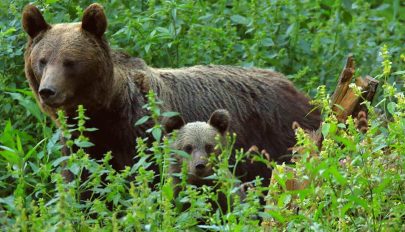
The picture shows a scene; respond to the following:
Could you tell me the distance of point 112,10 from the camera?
10797mm

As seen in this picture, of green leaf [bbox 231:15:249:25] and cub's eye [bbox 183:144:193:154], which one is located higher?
cub's eye [bbox 183:144:193:154]

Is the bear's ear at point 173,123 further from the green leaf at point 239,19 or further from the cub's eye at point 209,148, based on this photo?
the green leaf at point 239,19

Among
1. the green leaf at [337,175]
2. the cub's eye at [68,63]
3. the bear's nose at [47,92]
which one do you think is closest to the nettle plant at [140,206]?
the green leaf at [337,175]

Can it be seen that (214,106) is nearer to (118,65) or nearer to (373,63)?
(118,65)

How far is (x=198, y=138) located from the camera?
328 inches

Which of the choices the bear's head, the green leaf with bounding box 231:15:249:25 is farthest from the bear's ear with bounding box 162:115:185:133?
the green leaf with bounding box 231:15:249:25

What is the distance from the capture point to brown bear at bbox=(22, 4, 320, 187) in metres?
8.69

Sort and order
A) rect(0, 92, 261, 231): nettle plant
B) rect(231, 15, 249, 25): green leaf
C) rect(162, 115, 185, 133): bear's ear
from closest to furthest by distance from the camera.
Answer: rect(0, 92, 261, 231): nettle plant → rect(162, 115, 185, 133): bear's ear → rect(231, 15, 249, 25): green leaf

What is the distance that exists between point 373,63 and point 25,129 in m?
3.33

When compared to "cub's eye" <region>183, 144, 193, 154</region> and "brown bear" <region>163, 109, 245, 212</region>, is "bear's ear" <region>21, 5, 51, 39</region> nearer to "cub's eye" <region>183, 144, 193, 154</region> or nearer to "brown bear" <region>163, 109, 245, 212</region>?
"brown bear" <region>163, 109, 245, 212</region>

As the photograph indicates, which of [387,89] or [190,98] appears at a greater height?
[387,89]

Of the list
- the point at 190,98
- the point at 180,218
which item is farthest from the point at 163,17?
the point at 180,218

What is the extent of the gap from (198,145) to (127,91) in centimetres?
93

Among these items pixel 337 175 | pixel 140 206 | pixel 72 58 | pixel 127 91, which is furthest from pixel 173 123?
pixel 337 175
